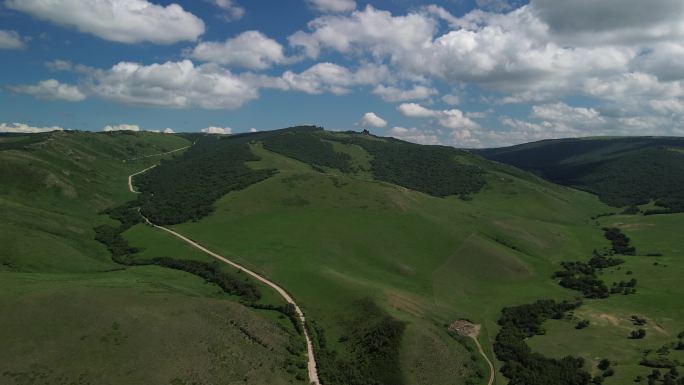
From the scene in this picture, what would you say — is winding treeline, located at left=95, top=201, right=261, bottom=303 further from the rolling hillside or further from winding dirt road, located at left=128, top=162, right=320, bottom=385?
winding dirt road, located at left=128, top=162, right=320, bottom=385

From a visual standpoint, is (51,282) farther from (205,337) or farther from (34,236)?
(34,236)

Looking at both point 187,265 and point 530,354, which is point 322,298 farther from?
point 530,354

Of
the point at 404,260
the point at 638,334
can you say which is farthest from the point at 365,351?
the point at 638,334

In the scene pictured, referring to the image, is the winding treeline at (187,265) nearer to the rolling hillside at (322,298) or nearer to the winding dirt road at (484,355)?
the rolling hillside at (322,298)

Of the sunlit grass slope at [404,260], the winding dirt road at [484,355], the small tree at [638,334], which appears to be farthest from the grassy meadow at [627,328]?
the sunlit grass slope at [404,260]

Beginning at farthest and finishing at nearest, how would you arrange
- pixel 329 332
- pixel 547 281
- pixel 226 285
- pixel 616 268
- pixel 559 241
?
pixel 559 241 < pixel 616 268 < pixel 547 281 < pixel 226 285 < pixel 329 332

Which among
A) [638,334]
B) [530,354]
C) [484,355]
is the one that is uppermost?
[638,334]

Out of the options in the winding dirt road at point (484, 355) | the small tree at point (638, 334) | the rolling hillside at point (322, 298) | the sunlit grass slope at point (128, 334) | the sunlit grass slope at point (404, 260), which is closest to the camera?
the sunlit grass slope at point (128, 334)

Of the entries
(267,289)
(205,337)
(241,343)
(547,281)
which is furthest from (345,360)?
(547,281)
